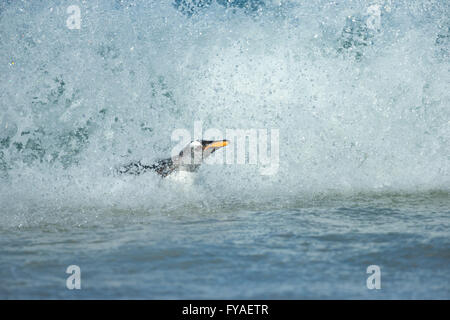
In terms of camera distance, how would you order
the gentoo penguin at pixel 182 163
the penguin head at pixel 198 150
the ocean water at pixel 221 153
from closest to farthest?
the ocean water at pixel 221 153 < the gentoo penguin at pixel 182 163 < the penguin head at pixel 198 150

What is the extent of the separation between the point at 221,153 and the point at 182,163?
1.11 metres

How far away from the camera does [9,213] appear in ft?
15.2

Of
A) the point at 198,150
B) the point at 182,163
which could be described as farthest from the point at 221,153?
the point at 182,163

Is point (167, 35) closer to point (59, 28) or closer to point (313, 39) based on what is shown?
point (59, 28)

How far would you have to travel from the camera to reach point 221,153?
676 cm

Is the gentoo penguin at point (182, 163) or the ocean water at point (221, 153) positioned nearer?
the ocean water at point (221, 153)

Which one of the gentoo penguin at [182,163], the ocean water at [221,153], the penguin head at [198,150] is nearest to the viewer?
the ocean water at [221,153]

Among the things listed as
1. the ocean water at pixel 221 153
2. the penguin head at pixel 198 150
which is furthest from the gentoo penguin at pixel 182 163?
the ocean water at pixel 221 153

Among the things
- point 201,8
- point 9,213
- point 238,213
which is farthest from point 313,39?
point 9,213

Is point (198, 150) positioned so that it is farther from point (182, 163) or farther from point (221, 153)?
point (221, 153)

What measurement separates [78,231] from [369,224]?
2207mm

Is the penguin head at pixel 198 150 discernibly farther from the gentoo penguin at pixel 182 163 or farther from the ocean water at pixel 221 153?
the ocean water at pixel 221 153

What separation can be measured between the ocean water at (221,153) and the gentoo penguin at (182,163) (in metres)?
0.18

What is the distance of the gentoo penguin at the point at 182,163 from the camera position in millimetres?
5514
